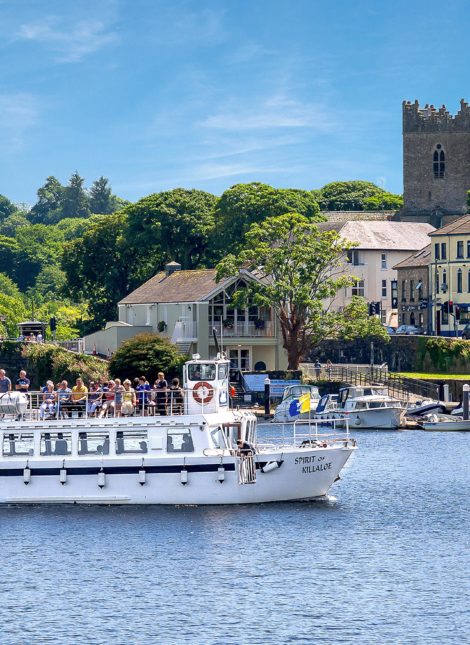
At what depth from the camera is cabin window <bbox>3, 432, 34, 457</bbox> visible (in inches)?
2357

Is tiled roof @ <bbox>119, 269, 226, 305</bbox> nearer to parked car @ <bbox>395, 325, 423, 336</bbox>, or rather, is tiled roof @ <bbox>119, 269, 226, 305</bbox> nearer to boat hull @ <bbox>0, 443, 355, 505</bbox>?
parked car @ <bbox>395, 325, 423, 336</bbox>

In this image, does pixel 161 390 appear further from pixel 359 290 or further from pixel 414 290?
pixel 359 290

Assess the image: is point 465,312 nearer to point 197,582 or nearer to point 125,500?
point 125,500

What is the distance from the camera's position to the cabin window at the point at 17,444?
2357 inches

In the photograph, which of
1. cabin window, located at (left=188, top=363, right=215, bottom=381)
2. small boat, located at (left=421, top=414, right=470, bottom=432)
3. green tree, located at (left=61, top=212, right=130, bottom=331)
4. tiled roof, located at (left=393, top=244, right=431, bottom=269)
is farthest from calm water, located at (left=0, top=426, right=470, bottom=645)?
green tree, located at (left=61, top=212, right=130, bottom=331)

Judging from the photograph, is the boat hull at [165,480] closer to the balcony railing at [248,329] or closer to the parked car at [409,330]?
the balcony railing at [248,329]

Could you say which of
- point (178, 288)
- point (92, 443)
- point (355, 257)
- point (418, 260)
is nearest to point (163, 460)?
point (92, 443)

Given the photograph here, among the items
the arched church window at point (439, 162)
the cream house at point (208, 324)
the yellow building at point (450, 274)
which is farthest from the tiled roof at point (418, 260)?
the arched church window at point (439, 162)

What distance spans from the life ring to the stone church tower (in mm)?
131136

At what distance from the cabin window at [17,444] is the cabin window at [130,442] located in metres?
3.51

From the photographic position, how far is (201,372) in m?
60.8

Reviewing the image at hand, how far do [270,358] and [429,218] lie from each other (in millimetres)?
69535

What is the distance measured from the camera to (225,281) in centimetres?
12162

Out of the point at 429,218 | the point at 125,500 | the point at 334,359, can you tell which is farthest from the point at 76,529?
the point at 429,218
